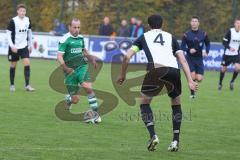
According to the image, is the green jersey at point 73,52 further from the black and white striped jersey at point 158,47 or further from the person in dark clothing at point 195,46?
the person in dark clothing at point 195,46

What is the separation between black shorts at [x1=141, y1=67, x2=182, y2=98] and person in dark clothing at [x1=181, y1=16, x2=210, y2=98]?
8131 mm

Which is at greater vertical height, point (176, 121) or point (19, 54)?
point (176, 121)

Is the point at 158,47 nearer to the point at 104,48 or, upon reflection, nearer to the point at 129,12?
the point at 104,48

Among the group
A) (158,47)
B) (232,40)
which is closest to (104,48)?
(232,40)

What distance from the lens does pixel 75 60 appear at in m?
13.2

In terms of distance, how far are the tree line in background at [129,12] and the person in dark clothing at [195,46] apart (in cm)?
1678

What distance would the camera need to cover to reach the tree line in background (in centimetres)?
3619

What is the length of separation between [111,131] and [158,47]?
8.01ft

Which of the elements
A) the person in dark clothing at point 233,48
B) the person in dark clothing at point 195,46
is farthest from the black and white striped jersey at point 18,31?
the person in dark clothing at point 233,48

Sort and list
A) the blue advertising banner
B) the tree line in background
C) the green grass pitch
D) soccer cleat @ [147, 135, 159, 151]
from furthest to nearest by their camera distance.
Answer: the tree line in background, the blue advertising banner, soccer cleat @ [147, 135, 159, 151], the green grass pitch

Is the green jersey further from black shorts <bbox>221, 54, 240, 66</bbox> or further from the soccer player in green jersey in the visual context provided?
black shorts <bbox>221, 54, 240, 66</bbox>

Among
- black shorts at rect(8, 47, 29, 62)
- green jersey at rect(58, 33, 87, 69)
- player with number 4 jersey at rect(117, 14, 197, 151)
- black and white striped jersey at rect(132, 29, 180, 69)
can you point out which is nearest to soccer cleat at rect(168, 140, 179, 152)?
player with number 4 jersey at rect(117, 14, 197, 151)

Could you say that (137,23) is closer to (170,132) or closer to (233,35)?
(233,35)

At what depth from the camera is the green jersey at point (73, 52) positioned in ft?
42.9
